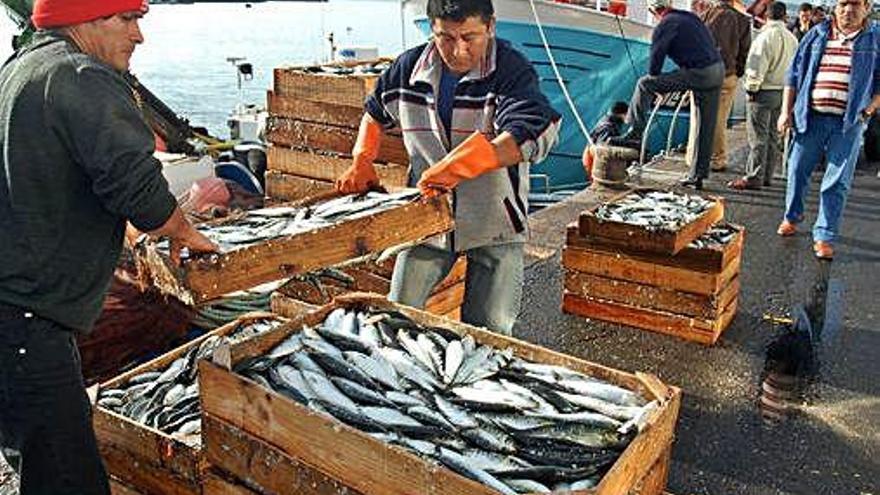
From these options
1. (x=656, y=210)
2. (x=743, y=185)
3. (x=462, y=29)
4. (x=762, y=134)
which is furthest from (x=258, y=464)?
(x=743, y=185)

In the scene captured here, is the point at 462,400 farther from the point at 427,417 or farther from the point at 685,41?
the point at 685,41

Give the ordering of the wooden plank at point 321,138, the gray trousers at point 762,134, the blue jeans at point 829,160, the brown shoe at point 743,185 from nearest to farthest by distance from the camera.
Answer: the wooden plank at point 321,138
the blue jeans at point 829,160
the gray trousers at point 762,134
the brown shoe at point 743,185

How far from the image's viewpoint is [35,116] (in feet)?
8.68

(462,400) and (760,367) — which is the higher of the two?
(462,400)

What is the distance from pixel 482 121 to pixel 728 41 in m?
7.89

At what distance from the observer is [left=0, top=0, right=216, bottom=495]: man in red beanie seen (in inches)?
104

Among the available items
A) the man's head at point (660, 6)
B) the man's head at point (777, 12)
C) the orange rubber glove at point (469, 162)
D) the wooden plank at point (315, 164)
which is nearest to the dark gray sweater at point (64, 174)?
the orange rubber glove at point (469, 162)

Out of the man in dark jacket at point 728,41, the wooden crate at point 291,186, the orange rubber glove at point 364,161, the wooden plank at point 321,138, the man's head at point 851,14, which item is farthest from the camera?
the man in dark jacket at point 728,41

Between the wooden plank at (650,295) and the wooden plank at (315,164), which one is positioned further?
the wooden plank at (315,164)

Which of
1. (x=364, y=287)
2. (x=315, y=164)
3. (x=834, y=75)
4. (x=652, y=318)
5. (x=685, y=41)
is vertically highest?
(x=685, y=41)

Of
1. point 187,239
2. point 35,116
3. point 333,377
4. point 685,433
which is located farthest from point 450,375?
point 685,433

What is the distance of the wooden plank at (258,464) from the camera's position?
268 cm

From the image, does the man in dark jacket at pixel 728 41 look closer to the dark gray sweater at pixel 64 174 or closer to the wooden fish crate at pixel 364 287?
the wooden fish crate at pixel 364 287

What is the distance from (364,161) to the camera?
A: 14.8ft
